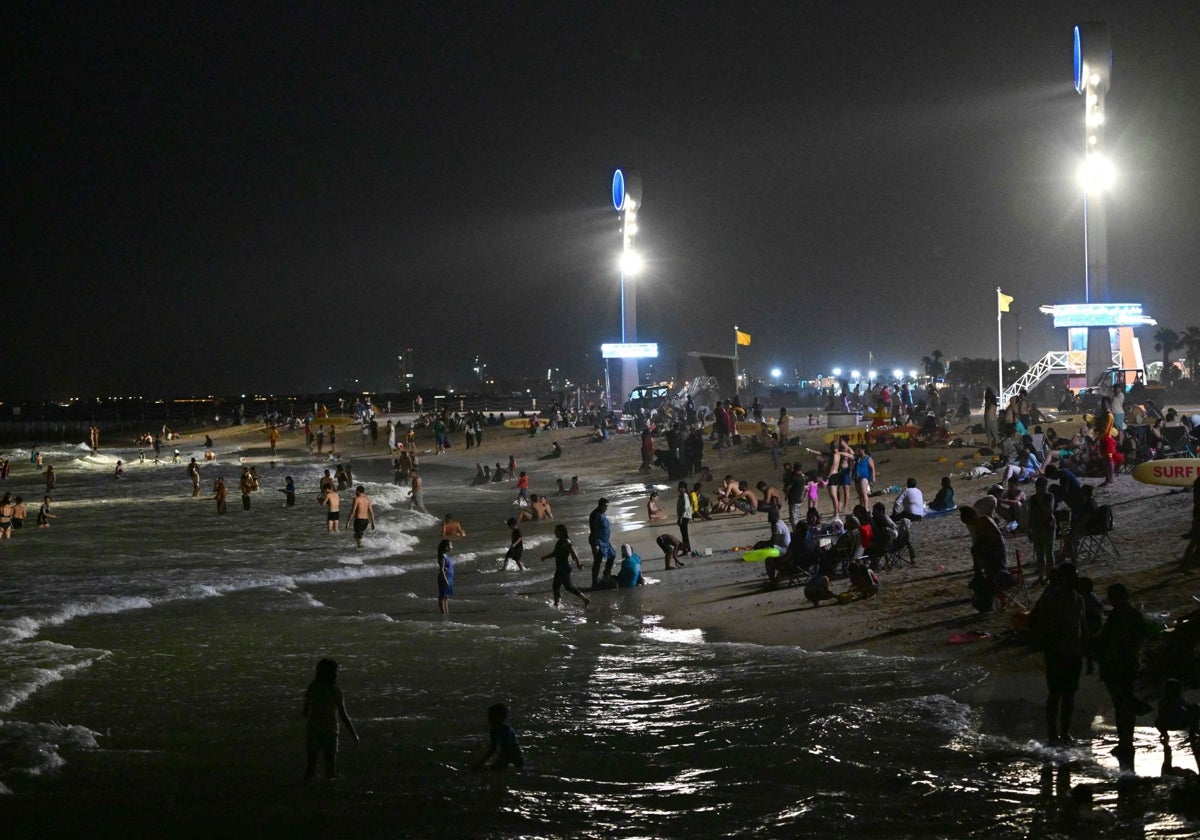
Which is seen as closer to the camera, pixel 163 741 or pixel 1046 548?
pixel 163 741

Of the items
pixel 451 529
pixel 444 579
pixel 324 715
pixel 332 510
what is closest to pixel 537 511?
pixel 451 529

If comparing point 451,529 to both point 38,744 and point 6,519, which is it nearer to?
point 6,519

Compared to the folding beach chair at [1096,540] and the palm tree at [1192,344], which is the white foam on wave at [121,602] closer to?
the folding beach chair at [1096,540]

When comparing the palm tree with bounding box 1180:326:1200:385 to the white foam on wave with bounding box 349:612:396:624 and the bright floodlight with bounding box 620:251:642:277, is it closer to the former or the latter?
the bright floodlight with bounding box 620:251:642:277

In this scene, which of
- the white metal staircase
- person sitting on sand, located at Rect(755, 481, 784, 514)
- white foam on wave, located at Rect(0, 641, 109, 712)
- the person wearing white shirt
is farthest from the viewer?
the white metal staircase

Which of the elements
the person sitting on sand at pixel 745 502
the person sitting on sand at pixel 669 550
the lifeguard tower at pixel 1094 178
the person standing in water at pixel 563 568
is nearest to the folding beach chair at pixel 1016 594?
the person standing in water at pixel 563 568

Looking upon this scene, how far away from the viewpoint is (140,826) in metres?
7.61

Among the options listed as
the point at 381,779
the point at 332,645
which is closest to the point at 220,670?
the point at 332,645

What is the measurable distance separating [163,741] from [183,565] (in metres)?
13.0

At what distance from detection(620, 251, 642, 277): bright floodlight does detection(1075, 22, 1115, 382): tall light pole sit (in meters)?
33.8

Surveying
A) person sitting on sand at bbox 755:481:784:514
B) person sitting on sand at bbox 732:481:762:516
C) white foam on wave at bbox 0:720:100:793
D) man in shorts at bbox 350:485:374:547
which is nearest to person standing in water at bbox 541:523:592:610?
person sitting on sand at bbox 755:481:784:514

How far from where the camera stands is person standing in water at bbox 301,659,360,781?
817cm

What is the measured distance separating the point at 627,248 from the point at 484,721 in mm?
68827

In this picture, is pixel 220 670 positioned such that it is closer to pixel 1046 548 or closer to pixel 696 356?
pixel 1046 548
